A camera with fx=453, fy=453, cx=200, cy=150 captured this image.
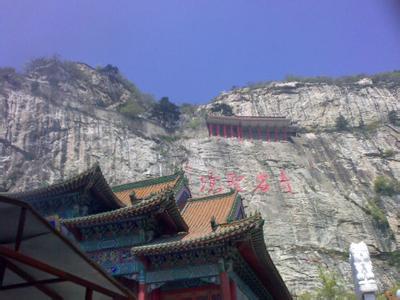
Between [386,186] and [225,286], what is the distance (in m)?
40.3

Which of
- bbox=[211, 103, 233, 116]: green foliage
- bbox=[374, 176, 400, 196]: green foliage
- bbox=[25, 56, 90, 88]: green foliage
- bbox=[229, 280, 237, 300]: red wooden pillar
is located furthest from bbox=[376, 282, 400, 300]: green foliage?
bbox=[25, 56, 90, 88]: green foliage

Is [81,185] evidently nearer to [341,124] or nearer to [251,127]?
[251,127]

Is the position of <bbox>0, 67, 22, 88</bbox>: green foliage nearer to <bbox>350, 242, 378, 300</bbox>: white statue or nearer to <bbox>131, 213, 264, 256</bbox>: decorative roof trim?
<bbox>131, 213, 264, 256</bbox>: decorative roof trim

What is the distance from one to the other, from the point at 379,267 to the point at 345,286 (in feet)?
19.9

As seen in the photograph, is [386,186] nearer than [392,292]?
No

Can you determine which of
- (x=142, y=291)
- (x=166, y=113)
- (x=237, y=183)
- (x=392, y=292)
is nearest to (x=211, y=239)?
(x=142, y=291)

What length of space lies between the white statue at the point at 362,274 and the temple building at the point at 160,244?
251 cm

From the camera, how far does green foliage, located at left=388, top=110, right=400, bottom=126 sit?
5672 centimetres

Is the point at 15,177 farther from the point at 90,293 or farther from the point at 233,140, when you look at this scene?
the point at 90,293

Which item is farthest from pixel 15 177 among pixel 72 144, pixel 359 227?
pixel 359 227

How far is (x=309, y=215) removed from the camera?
42406 millimetres

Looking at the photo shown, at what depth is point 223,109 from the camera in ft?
200

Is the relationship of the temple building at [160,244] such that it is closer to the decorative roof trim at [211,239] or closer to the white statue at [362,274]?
the decorative roof trim at [211,239]

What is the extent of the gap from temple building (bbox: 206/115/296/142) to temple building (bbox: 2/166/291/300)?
133ft
